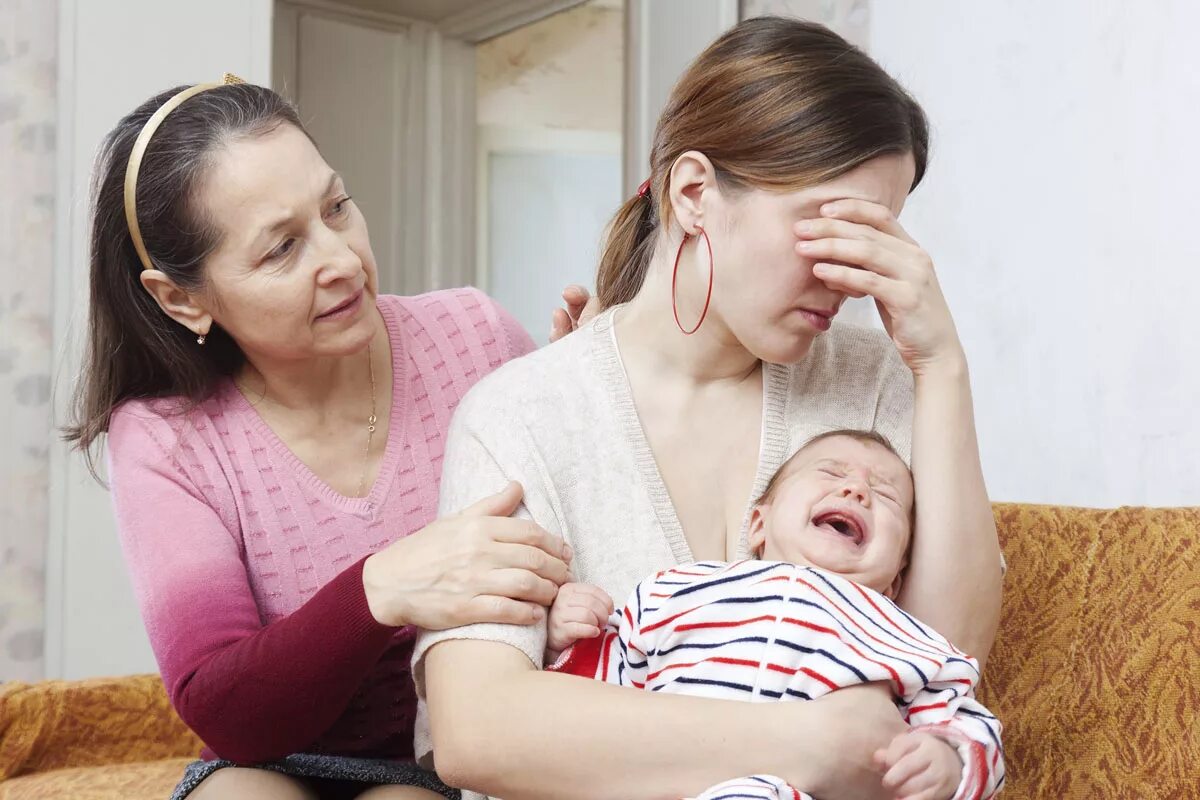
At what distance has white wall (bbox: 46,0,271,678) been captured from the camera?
3.03 m

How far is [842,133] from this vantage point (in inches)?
49.6

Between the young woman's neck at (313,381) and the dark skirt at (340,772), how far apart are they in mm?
492

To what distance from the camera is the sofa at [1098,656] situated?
1.55 meters

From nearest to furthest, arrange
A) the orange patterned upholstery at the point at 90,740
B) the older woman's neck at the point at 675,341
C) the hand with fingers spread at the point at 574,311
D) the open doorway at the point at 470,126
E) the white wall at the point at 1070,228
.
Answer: the older woman's neck at the point at 675,341
the hand with fingers spread at the point at 574,311
the orange patterned upholstery at the point at 90,740
the white wall at the point at 1070,228
the open doorway at the point at 470,126

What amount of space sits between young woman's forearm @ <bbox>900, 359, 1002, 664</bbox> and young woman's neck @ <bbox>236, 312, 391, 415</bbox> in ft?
2.59

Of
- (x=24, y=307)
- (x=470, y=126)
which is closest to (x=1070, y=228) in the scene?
(x=24, y=307)

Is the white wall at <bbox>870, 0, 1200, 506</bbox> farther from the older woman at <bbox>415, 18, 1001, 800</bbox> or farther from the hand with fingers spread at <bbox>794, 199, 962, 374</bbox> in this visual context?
the hand with fingers spread at <bbox>794, 199, 962, 374</bbox>

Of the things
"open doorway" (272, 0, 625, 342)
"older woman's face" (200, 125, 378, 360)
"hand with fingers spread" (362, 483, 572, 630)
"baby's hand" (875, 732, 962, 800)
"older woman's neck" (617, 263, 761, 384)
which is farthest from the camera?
"open doorway" (272, 0, 625, 342)

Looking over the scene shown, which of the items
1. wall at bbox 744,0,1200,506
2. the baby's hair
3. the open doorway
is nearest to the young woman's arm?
the baby's hair

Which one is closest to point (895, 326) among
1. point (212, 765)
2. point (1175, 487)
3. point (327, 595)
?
point (327, 595)

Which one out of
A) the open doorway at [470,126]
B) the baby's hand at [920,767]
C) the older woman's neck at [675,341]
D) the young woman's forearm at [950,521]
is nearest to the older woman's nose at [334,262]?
the older woman's neck at [675,341]

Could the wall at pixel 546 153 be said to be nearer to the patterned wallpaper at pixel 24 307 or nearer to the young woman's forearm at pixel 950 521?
the patterned wallpaper at pixel 24 307

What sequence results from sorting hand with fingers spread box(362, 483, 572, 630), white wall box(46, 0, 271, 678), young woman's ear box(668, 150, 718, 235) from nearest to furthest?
hand with fingers spread box(362, 483, 572, 630) < young woman's ear box(668, 150, 718, 235) < white wall box(46, 0, 271, 678)

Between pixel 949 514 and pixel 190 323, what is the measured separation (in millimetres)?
1033
